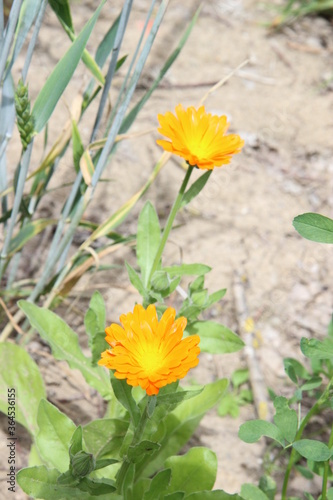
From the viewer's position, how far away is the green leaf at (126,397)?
1.26 m

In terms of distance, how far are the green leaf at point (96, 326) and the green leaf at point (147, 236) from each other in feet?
0.46

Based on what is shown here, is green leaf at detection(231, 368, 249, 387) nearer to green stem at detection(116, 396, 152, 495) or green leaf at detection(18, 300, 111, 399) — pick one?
green leaf at detection(18, 300, 111, 399)

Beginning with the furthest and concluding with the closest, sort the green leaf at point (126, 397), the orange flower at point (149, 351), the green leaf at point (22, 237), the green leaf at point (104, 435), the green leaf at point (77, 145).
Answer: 1. the green leaf at point (22, 237)
2. the green leaf at point (77, 145)
3. the green leaf at point (104, 435)
4. the green leaf at point (126, 397)
5. the orange flower at point (149, 351)

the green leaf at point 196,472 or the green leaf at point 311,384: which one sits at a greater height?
the green leaf at point 311,384

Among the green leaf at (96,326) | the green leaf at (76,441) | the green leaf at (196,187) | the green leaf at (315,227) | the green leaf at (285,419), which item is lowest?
the green leaf at (96,326)

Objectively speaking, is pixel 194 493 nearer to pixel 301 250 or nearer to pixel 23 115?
pixel 23 115

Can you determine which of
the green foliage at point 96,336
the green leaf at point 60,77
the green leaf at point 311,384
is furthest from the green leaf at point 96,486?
the green leaf at point 60,77

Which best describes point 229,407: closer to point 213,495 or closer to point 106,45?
point 213,495

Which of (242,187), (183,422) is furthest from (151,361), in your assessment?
(242,187)

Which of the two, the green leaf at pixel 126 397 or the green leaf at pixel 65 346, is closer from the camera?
the green leaf at pixel 126 397

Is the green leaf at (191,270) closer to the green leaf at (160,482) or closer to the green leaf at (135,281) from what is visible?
the green leaf at (135,281)

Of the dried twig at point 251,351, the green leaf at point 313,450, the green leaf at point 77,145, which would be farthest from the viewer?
the dried twig at point 251,351

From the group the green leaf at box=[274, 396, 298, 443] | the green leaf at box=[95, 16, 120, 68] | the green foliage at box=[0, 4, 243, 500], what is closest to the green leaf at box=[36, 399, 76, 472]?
the green foliage at box=[0, 4, 243, 500]

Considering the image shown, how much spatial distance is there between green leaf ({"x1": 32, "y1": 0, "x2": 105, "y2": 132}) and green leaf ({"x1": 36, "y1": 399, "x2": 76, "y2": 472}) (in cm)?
62
